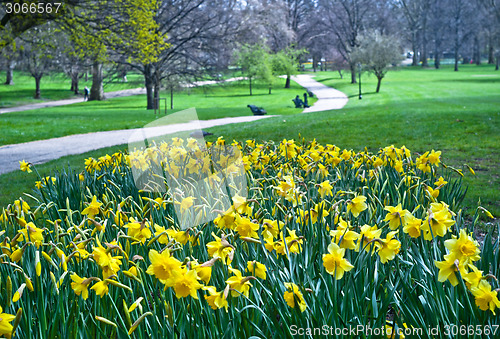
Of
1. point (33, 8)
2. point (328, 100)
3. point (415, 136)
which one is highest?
point (33, 8)

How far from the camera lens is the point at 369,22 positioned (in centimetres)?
6166

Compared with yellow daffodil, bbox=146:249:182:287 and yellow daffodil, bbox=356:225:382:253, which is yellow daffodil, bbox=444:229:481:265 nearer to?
yellow daffodil, bbox=356:225:382:253

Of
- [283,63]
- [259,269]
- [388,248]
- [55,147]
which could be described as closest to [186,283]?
[259,269]

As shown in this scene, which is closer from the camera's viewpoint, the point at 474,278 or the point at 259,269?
the point at 474,278

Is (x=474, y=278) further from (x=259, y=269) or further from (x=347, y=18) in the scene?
(x=347, y=18)

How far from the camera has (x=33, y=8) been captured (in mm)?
13156

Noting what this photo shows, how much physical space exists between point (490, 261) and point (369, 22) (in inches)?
2529

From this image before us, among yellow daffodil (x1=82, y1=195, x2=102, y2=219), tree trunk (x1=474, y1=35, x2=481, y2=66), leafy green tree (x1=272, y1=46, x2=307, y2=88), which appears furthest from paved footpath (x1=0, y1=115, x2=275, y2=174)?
tree trunk (x1=474, y1=35, x2=481, y2=66)

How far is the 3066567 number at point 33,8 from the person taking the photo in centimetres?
1320

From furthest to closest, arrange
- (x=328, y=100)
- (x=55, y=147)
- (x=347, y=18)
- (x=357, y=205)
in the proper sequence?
(x=347, y=18) → (x=328, y=100) → (x=55, y=147) → (x=357, y=205)

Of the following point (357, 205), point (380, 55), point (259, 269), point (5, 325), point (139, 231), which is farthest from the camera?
point (380, 55)

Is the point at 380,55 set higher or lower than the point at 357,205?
higher

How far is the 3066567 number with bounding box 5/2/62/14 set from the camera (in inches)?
520

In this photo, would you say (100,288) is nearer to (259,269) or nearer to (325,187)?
(259,269)
